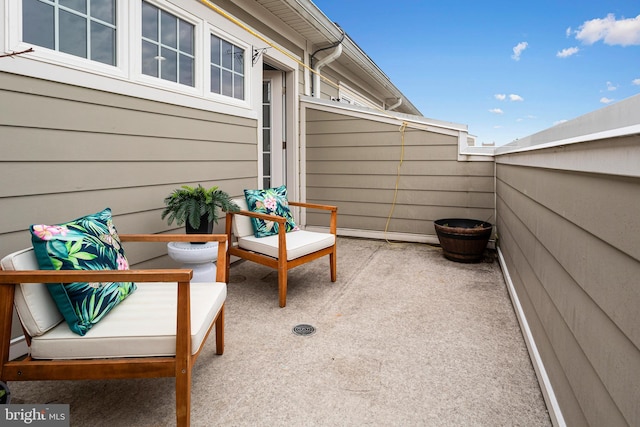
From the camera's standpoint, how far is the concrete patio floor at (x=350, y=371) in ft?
5.06

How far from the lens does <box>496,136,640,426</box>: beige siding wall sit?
864 millimetres

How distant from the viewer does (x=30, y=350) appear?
1343 mm

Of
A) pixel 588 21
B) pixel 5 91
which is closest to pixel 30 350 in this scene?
pixel 5 91

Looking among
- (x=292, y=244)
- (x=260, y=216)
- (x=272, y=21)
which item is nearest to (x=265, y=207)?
(x=260, y=216)

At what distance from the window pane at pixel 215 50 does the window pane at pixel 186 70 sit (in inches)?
11.9

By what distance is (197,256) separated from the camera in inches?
101

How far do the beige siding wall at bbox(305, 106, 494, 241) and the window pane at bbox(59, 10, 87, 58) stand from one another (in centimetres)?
309

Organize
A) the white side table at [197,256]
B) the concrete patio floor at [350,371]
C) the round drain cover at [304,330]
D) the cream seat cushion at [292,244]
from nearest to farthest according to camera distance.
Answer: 1. the concrete patio floor at [350,371]
2. the round drain cover at [304,330]
3. the white side table at [197,256]
4. the cream seat cushion at [292,244]

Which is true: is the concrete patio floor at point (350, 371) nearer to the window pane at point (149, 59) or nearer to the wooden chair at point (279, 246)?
the wooden chair at point (279, 246)

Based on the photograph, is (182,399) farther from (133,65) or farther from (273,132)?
(273,132)

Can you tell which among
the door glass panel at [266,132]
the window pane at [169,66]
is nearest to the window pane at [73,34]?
the window pane at [169,66]

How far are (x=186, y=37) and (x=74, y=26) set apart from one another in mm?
1017

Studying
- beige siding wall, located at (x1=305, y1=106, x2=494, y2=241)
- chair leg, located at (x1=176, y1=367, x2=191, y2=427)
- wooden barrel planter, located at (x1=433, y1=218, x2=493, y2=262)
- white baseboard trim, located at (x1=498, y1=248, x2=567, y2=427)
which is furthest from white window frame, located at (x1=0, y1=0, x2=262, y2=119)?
white baseboard trim, located at (x1=498, y1=248, x2=567, y2=427)

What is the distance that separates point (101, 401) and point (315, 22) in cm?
417
